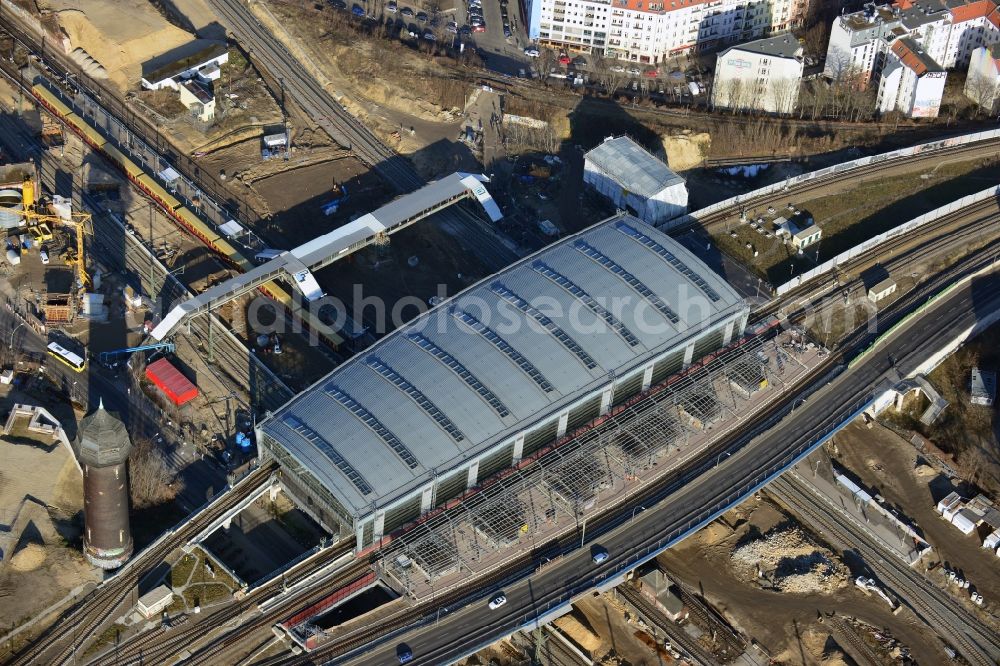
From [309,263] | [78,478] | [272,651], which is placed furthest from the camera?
[309,263]

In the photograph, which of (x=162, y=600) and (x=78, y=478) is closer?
(x=162, y=600)

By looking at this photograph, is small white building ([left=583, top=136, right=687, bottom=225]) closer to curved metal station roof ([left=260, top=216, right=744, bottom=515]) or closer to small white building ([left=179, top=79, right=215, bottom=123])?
curved metal station roof ([left=260, top=216, right=744, bottom=515])

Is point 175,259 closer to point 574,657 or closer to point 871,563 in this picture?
point 574,657

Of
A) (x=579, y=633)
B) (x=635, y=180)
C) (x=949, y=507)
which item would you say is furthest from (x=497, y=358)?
(x=949, y=507)

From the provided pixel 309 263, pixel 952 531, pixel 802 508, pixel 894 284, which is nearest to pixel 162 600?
pixel 309 263

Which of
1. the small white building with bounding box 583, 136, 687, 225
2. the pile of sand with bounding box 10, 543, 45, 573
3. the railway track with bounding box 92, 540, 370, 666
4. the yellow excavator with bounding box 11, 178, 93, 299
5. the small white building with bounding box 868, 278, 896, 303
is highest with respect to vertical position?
the small white building with bounding box 583, 136, 687, 225

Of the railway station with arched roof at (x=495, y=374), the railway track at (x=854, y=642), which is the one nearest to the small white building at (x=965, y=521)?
the railway track at (x=854, y=642)

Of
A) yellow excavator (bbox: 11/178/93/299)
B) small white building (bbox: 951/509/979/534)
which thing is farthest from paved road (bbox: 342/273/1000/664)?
yellow excavator (bbox: 11/178/93/299)
